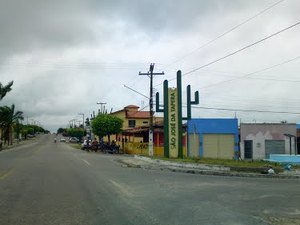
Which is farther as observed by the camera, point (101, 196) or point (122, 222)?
point (101, 196)

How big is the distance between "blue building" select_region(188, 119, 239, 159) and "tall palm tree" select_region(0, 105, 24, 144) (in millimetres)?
34950

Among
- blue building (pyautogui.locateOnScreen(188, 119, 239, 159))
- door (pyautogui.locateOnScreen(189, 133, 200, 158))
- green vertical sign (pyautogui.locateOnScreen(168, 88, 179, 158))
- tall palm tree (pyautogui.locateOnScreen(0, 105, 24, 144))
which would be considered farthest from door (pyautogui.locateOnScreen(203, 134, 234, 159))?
tall palm tree (pyautogui.locateOnScreen(0, 105, 24, 144))

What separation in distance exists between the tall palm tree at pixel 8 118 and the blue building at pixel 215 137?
34.9 metres

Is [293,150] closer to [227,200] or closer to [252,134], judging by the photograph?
[252,134]

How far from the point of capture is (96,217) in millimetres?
10664

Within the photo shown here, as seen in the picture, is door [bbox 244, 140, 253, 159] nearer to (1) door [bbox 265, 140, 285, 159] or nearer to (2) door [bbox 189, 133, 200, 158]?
(1) door [bbox 265, 140, 285, 159]

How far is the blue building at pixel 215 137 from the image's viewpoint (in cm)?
5722

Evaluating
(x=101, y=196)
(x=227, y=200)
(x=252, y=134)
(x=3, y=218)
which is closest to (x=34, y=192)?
(x=101, y=196)

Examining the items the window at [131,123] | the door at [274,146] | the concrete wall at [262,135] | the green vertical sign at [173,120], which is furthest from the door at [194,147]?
the window at [131,123]

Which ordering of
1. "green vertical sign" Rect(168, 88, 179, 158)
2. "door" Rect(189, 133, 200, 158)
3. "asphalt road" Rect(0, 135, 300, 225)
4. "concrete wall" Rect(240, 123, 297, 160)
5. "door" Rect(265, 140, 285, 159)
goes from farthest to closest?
"concrete wall" Rect(240, 123, 297, 160), "door" Rect(265, 140, 285, 159), "door" Rect(189, 133, 200, 158), "green vertical sign" Rect(168, 88, 179, 158), "asphalt road" Rect(0, 135, 300, 225)

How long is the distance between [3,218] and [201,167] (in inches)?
791

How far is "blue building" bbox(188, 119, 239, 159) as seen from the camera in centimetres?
5722

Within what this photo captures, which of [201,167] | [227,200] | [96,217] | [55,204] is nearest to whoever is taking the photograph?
[96,217]

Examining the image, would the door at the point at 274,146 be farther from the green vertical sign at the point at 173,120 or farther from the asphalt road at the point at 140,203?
the asphalt road at the point at 140,203
